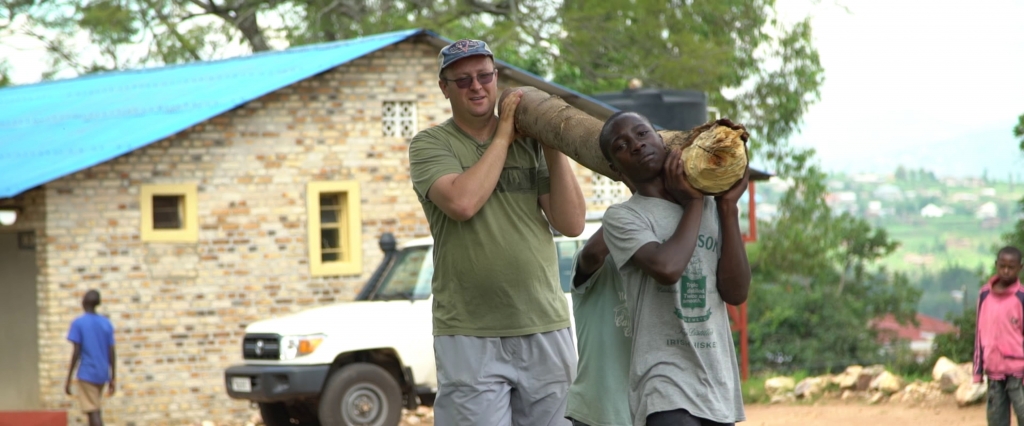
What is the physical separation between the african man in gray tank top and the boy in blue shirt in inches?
334

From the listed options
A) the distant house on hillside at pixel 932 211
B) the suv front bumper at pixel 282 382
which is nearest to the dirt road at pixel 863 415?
the suv front bumper at pixel 282 382

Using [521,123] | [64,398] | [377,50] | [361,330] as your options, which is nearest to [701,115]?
[377,50]

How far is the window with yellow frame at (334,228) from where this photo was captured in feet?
45.8

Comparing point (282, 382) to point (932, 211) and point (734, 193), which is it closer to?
point (734, 193)

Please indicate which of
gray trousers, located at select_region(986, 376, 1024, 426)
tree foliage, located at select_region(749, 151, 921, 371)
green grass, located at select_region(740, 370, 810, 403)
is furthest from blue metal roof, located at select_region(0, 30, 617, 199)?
tree foliage, located at select_region(749, 151, 921, 371)

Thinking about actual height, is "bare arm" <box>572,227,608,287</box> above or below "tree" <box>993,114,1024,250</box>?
below

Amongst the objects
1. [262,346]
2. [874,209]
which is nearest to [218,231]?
[262,346]

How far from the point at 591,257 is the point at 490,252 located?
0.36 metres

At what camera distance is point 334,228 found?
14.3 m

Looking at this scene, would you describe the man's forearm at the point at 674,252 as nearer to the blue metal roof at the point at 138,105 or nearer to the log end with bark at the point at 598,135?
the log end with bark at the point at 598,135

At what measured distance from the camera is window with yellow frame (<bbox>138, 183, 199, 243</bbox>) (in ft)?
43.5

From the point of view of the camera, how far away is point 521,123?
4141 millimetres

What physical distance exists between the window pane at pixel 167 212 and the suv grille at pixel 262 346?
10.9 feet

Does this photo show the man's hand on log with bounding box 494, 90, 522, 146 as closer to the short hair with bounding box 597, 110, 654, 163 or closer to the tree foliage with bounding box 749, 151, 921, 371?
the short hair with bounding box 597, 110, 654, 163
